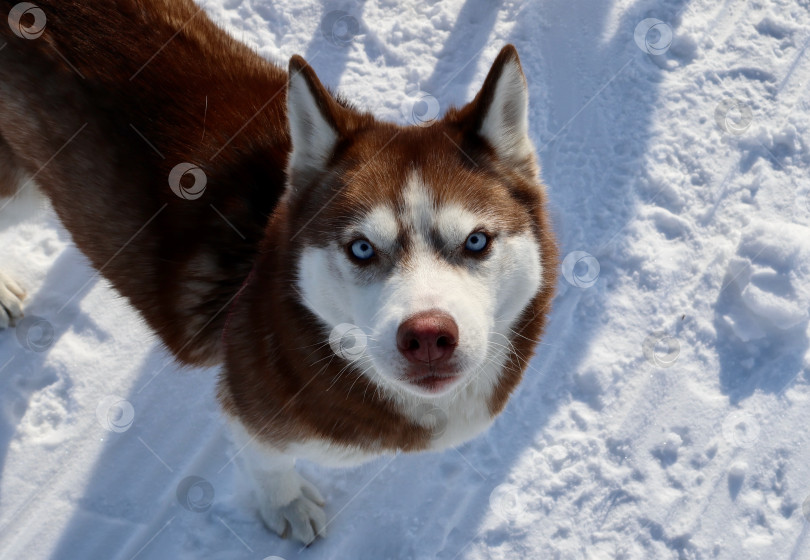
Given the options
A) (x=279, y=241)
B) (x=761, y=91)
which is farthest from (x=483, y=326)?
(x=761, y=91)

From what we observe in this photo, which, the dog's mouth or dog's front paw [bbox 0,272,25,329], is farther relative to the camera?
dog's front paw [bbox 0,272,25,329]

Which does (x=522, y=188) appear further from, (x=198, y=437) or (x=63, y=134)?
(x=198, y=437)

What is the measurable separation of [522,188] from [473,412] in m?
0.84

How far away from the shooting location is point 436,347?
6.52ft

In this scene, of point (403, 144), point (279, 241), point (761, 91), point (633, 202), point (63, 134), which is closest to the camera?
point (403, 144)

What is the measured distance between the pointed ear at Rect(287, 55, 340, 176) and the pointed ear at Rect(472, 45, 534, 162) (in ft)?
1.65

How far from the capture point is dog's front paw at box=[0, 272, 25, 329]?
12.2ft

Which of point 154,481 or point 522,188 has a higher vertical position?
point 522,188

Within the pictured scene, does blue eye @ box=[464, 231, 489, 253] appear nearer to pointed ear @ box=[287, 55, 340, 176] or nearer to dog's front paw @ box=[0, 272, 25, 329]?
pointed ear @ box=[287, 55, 340, 176]

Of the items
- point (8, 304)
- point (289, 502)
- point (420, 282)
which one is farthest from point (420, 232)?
point (8, 304)

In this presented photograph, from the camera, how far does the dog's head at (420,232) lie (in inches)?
81.0

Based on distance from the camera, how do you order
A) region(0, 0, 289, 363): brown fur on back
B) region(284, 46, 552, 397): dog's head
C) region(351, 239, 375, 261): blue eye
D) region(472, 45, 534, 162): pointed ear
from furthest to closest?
region(0, 0, 289, 363): brown fur on back
region(472, 45, 534, 162): pointed ear
region(351, 239, 375, 261): blue eye
region(284, 46, 552, 397): dog's head

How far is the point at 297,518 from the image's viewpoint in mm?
3264

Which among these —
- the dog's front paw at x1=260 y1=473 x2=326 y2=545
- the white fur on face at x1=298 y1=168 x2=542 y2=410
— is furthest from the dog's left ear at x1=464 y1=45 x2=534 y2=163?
the dog's front paw at x1=260 y1=473 x2=326 y2=545
